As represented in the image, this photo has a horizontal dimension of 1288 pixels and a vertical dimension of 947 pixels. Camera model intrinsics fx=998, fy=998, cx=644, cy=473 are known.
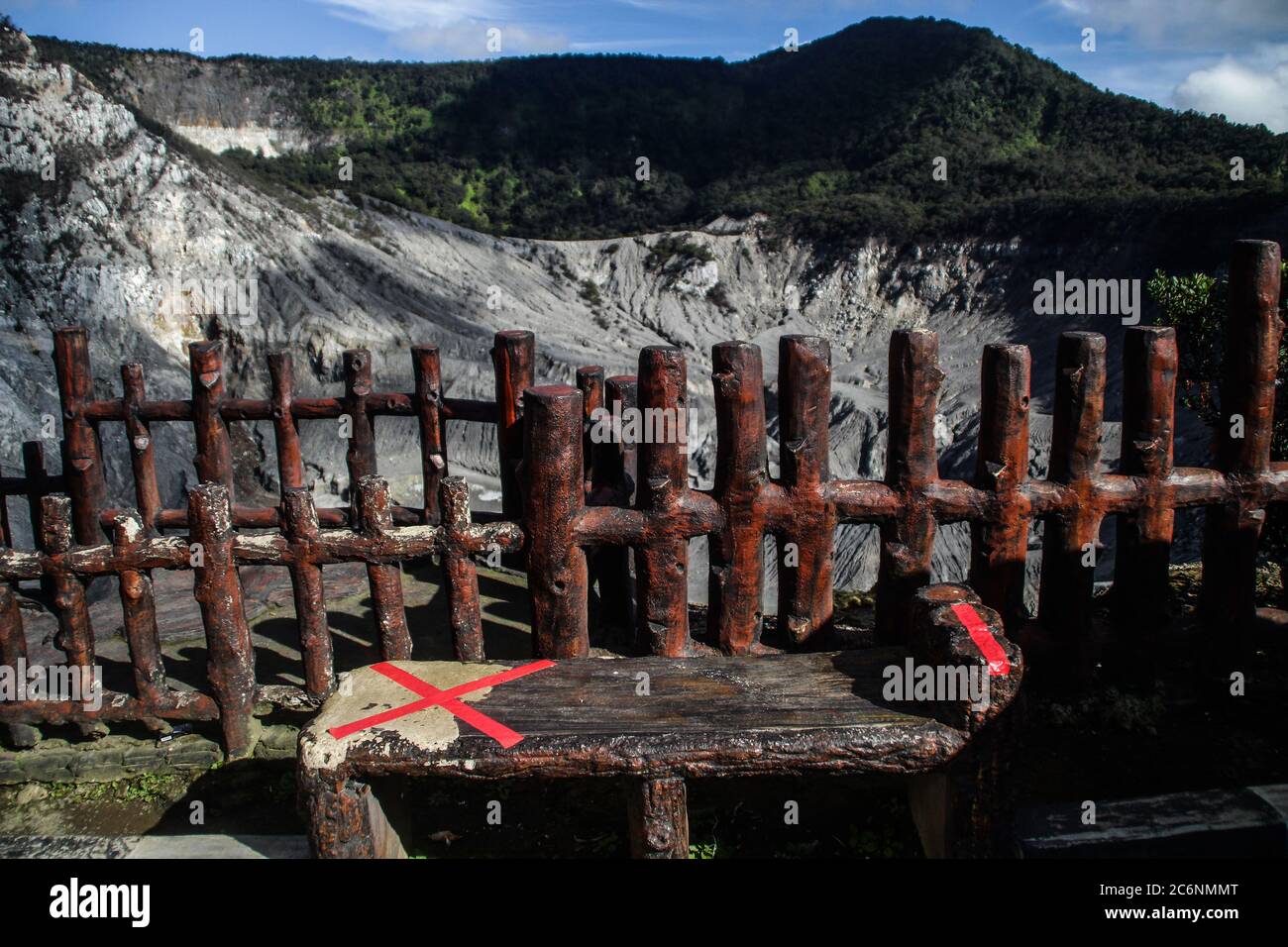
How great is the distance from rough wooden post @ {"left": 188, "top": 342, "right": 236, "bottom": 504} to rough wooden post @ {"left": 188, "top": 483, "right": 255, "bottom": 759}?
113 inches

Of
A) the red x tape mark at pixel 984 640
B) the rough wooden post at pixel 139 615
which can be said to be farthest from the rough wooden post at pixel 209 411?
the red x tape mark at pixel 984 640

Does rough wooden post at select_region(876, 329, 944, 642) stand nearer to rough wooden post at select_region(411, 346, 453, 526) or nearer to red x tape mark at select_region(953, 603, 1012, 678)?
red x tape mark at select_region(953, 603, 1012, 678)

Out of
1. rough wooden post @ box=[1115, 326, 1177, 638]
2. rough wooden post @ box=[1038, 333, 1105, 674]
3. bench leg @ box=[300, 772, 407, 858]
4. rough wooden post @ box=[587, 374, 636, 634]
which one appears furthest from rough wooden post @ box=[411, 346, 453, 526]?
rough wooden post @ box=[1115, 326, 1177, 638]

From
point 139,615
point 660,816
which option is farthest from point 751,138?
point 660,816

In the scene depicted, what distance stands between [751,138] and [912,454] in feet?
163

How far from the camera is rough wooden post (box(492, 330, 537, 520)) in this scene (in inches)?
267

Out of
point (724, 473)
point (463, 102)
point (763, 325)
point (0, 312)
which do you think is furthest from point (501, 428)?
point (463, 102)

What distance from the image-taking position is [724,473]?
522cm

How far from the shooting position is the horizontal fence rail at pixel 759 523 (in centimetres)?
518

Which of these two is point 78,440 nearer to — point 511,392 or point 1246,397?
point 511,392

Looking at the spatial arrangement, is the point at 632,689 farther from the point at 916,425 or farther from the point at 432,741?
the point at 916,425

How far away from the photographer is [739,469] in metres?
5.20

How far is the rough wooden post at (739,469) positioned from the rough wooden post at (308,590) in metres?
2.15

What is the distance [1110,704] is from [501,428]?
4155 mm
